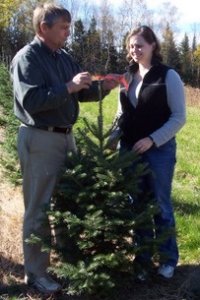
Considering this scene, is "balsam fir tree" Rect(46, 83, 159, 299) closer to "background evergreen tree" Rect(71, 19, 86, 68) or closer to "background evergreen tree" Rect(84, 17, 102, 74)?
"background evergreen tree" Rect(84, 17, 102, 74)

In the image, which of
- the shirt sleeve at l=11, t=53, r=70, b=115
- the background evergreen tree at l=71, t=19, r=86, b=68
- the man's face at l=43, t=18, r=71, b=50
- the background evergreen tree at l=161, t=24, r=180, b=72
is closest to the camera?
the shirt sleeve at l=11, t=53, r=70, b=115

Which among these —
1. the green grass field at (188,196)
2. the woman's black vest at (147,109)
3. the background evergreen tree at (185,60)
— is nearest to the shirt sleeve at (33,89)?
the woman's black vest at (147,109)

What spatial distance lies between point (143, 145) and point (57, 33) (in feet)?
3.76

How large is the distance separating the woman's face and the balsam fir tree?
22.5 inches

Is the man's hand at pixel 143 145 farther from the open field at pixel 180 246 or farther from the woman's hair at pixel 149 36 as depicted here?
the open field at pixel 180 246

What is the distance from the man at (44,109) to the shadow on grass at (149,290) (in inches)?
4.1

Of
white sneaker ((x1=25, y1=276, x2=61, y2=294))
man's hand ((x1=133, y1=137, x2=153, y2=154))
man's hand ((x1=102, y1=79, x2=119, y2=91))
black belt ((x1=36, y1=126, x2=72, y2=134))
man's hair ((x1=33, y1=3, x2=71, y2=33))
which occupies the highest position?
man's hair ((x1=33, y1=3, x2=71, y2=33))

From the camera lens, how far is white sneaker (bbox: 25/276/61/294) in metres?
4.63

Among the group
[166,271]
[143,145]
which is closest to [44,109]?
[143,145]

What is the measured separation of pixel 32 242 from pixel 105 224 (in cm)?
72

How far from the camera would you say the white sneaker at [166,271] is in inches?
188

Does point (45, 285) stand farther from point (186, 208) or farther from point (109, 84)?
point (186, 208)

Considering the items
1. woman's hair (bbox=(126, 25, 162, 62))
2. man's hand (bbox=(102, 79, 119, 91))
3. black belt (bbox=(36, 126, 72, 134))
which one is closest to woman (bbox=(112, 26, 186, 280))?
woman's hair (bbox=(126, 25, 162, 62))

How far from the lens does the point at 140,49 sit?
4457 mm
